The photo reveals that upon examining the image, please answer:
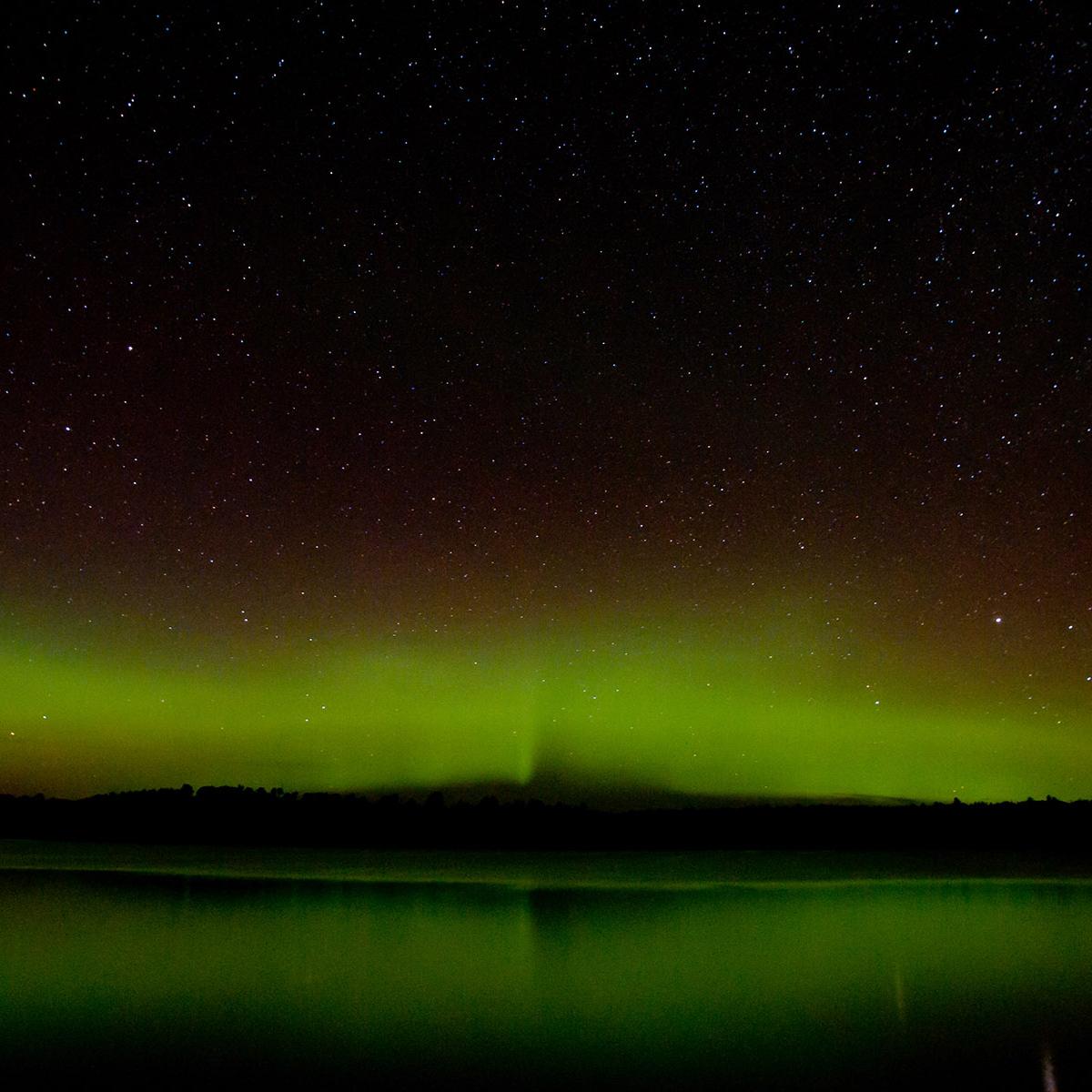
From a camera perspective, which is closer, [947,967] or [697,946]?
[947,967]

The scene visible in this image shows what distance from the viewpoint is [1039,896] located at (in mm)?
15250

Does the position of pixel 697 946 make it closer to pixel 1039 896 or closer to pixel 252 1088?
pixel 252 1088

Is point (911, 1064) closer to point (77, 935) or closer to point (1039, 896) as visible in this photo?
point (77, 935)

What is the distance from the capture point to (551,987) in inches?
302

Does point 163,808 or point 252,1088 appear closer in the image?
point 252,1088

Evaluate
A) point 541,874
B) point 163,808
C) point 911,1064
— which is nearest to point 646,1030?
point 911,1064

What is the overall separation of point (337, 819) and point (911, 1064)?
40544mm

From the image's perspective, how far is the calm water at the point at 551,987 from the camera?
17.7 ft

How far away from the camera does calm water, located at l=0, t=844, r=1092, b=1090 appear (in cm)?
539

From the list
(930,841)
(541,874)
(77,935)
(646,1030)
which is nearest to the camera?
(646,1030)

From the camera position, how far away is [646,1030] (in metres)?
6.14

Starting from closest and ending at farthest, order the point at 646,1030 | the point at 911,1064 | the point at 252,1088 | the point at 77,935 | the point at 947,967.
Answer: the point at 252,1088 < the point at 911,1064 < the point at 646,1030 < the point at 947,967 < the point at 77,935

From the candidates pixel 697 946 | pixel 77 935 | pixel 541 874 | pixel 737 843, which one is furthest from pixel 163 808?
pixel 697 946

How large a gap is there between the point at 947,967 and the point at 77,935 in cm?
793
